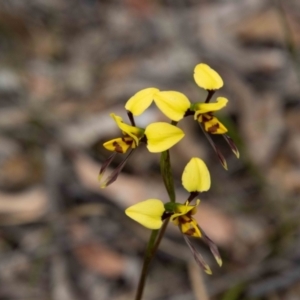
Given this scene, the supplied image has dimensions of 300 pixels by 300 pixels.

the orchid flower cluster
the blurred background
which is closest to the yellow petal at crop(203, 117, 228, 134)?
the orchid flower cluster

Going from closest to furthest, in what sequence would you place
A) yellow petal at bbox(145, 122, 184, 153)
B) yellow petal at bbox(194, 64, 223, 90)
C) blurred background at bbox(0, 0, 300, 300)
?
yellow petal at bbox(145, 122, 184, 153), yellow petal at bbox(194, 64, 223, 90), blurred background at bbox(0, 0, 300, 300)

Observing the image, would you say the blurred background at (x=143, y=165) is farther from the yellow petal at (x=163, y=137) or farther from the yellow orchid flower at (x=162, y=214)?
the yellow petal at (x=163, y=137)

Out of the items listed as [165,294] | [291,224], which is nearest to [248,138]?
[291,224]

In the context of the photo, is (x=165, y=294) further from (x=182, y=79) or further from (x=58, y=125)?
(x=182, y=79)

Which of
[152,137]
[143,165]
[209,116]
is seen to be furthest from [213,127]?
[143,165]

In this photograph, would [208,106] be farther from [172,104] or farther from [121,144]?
[121,144]

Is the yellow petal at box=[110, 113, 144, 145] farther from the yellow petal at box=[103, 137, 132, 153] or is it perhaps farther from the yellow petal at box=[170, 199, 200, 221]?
the yellow petal at box=[170, 199, 200, 221]

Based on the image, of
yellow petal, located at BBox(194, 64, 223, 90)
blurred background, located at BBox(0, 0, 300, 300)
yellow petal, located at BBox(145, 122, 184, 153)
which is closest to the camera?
yellow petal, located at BBox(145, 122, 184, 153)

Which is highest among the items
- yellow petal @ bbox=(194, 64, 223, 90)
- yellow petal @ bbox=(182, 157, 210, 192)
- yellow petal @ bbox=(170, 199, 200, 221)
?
yellow petal @ bbox=(194, 64, 223, 90)
